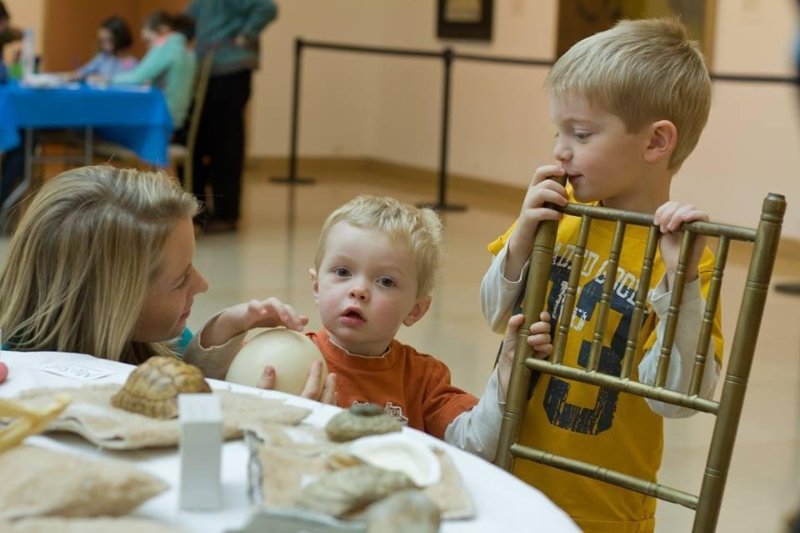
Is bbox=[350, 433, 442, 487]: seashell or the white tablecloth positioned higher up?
bbox=[350, 433, 442, 487]: seashell

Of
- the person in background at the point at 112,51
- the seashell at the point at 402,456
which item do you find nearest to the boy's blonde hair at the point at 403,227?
the seashell at the point at 402,456

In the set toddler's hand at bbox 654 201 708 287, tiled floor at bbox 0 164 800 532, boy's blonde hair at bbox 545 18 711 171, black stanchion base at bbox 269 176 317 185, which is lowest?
black stanchion base at bbox 269 176 317 185

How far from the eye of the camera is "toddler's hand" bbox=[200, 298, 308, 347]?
2342 millimetres

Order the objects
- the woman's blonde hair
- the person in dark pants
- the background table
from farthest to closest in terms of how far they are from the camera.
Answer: the person in dark pants
the background table
the woman's blonde hair

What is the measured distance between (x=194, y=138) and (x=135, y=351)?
6.79 m

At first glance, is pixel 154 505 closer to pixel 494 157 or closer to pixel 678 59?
pixel 678 59

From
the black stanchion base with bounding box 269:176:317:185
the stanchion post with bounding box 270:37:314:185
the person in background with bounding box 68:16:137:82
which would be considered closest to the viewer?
the person in background with bounding box 68:16:137:82

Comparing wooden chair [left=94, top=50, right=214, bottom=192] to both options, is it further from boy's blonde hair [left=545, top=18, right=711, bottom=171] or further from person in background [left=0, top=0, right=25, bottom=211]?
boy's blonde hair [left=545, top=18, right=711, bottom=171]

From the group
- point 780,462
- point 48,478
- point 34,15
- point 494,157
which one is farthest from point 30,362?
point 34,15

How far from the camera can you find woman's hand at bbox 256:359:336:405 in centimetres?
208

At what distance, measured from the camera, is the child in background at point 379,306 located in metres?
2.39

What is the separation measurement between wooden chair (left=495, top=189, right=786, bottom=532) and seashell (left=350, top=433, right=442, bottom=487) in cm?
59

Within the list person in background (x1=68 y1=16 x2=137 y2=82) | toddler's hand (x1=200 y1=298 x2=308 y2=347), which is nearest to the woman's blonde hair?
toddler's hand (x1=200 y1=298 x2=308 y2=347)

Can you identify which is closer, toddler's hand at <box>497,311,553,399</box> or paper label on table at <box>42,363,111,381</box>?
paper label on table at <box>42,363,111,381</box>
